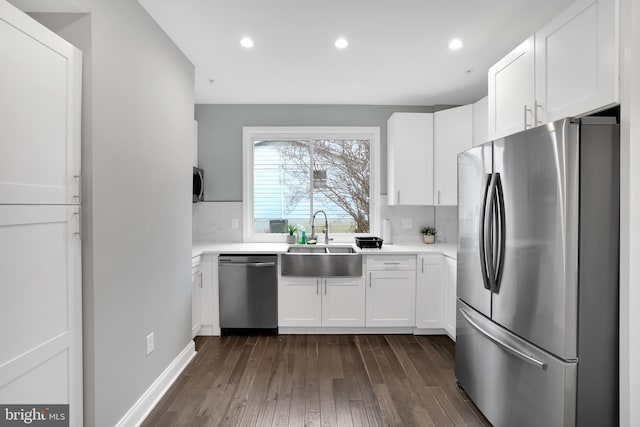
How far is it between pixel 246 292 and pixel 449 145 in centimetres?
258

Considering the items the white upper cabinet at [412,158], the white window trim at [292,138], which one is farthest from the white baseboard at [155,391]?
the white upper cabinet at [412,158]

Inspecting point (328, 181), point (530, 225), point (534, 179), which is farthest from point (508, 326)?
point (328, 181)

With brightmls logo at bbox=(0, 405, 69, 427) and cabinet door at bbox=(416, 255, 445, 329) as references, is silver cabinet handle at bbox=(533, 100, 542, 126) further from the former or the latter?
brightmls logo at bbox=(0, 405, 69, 427)

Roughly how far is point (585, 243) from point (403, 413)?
145 centimetres

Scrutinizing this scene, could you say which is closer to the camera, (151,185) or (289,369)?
(151,185)

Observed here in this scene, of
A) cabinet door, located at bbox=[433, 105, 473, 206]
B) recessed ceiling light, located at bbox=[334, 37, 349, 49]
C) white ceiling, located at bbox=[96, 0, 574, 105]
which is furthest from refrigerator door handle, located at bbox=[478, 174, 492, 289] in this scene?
cabinet door, located at bbox=[433, 105, 473, 206]

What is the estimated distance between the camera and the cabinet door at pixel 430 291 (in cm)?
351

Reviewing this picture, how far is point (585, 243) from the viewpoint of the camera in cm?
148

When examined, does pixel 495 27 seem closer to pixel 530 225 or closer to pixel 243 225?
pixel 530 225

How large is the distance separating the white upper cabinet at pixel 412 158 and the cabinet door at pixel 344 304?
109cm

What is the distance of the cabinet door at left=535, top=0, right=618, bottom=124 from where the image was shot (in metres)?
1.48

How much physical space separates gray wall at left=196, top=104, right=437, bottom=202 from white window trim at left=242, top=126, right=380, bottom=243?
0.18ft

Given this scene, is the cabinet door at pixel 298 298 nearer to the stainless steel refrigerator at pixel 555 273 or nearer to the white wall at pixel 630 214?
the stainless steel refrigerator at pixel 555 273

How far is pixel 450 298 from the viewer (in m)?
3.32
